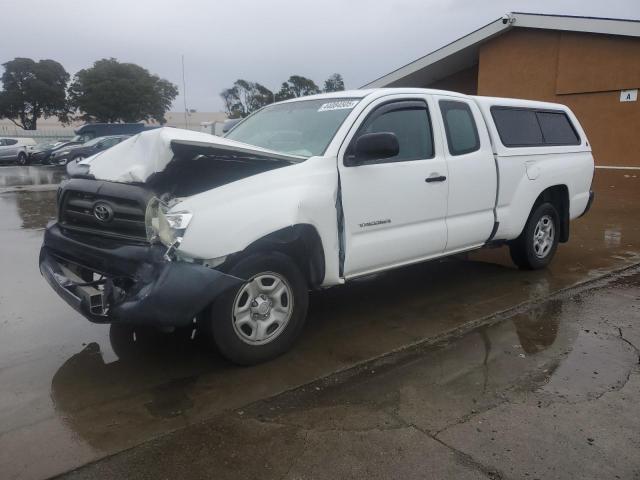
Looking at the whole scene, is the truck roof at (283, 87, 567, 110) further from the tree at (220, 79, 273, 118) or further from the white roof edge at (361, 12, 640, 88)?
the tree at (220, 79, 273, 118)

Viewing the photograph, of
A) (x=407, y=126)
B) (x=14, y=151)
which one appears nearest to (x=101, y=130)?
(x=14, y=151)

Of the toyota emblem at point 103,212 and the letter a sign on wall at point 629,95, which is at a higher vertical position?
the letter a sign on wall at point 629,95

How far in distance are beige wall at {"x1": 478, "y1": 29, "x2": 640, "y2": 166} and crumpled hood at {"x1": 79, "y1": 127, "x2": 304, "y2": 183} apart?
1434 centimetres

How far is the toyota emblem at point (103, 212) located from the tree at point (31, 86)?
2357 inches

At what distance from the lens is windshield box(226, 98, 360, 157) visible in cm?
429

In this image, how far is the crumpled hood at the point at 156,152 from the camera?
347 cm

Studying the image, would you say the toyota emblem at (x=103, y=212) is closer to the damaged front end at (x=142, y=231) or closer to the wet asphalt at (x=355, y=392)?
the damaged front end at (x=142, y=231)

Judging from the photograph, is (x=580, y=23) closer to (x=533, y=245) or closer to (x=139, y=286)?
(x=533, y=245)

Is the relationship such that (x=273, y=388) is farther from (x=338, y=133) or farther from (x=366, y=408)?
(x=338, y=133)

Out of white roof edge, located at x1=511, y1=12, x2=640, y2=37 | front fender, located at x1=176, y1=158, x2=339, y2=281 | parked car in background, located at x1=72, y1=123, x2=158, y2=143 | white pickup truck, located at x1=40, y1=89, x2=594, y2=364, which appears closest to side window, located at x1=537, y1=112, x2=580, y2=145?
white pickup truck, located at x1=40, y1=89, x2=594, y2=364

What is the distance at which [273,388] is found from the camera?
346 centimetres

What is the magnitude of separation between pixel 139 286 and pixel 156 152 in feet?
2.92

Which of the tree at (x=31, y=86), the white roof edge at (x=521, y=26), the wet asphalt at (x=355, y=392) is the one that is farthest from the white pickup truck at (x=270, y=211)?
the tree at (x=31, y=86)

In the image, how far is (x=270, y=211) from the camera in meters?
3.57
